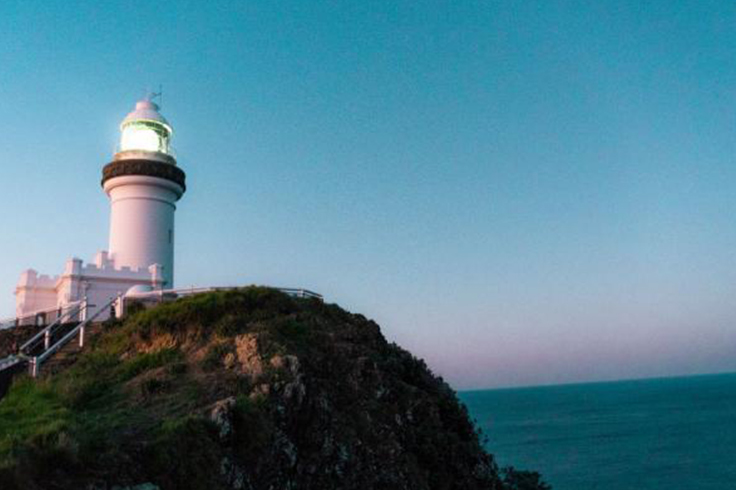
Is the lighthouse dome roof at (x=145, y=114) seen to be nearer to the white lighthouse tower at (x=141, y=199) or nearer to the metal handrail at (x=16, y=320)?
the white lighthouse tower at (x=141, y=199)

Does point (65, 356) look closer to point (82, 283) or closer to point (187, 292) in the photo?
point (187, 292)

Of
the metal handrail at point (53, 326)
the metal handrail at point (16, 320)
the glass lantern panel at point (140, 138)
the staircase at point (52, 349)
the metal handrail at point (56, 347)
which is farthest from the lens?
the glass lantern panel at point (140, 138)

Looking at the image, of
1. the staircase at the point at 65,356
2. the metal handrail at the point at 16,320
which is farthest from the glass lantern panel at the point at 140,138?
the staircase at the point at 65,356

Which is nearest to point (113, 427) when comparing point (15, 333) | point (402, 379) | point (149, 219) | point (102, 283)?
point (402, 379)

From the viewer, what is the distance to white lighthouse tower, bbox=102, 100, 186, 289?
27.0 metres

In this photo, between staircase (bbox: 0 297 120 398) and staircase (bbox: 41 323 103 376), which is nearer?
staircase (bbox: 0 297 120 398)

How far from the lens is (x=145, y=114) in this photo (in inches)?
1139

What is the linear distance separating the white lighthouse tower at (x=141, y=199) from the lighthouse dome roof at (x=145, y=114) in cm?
7

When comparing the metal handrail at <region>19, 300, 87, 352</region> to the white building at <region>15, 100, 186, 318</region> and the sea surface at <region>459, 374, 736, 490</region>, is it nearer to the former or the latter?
the white building at <region>15, 100, 186, 318</region>

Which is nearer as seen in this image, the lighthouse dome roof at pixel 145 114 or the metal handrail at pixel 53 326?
the metal handrail at pixel 53 326

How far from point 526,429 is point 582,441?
23141mm

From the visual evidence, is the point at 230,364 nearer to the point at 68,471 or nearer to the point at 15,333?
the point at 68,471

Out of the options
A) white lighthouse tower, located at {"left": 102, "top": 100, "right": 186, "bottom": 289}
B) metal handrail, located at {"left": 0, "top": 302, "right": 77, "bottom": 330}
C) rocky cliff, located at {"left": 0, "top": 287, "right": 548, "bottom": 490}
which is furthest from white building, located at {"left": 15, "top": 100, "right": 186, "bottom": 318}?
rocky cliff, located at {"left": 0, "top": 287, "right": 548, "bottom": 490}

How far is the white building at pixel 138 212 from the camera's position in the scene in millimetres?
24875
